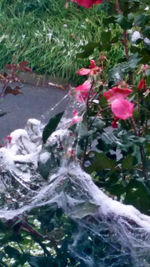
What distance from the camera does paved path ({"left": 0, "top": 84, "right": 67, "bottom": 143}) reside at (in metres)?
6.50

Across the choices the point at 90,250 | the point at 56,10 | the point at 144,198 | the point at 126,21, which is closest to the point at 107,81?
the point at 126,21

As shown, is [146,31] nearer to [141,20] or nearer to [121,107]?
[141,20]

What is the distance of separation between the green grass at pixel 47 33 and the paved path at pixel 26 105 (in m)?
0.24

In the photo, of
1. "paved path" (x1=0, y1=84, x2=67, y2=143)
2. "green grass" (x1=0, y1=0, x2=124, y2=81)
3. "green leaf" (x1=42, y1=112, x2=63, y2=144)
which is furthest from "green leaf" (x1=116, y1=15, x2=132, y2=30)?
"green grass" (x1=0, y1=0, x2=124, y2=81)

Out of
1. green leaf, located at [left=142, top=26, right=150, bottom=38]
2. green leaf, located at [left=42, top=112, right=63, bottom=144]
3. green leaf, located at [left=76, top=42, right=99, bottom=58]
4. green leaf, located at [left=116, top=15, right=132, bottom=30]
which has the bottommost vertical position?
green leaf, located at [left=42, top=112, right=63, bottom=144]

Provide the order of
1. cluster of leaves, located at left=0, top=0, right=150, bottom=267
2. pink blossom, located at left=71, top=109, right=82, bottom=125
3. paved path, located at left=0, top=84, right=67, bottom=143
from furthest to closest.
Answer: paved path, located at left=0, top=84, right=67, bottom=143 → pink blossom, located at left=71, top=109, right=82, bottom=125 → cluster of leaves, located at left=0, top=0, right=150, bottom=267

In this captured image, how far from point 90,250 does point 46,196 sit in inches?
6.0

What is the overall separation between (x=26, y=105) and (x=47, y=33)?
121 cm

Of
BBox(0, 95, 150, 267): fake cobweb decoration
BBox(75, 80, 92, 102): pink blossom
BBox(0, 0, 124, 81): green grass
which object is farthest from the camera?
BBox(0, 0, 124, 81): green grass

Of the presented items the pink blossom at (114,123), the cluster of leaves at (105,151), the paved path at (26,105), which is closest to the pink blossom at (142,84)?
the cluster of leaves at (105,151)

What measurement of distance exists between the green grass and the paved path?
0.24 meters

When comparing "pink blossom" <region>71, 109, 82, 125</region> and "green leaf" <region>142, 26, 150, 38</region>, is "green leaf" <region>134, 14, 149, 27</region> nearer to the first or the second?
"green leaf" <region>142, 26, 150, 38</region>

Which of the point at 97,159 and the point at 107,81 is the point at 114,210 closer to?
the point at 97,159

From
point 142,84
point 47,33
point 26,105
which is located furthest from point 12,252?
point 47,33
